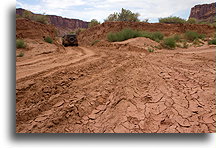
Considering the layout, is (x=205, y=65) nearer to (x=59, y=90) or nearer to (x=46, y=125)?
(x=59, y=90)

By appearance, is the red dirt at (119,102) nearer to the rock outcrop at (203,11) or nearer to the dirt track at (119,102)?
the dirt track at (119,102)

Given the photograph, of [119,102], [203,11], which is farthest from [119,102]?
[203,11]

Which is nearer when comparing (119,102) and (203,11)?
(119,102)

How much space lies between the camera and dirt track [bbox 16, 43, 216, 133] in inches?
70.9

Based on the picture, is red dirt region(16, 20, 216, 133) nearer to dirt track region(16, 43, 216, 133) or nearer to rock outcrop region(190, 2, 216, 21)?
dirt track region(16, 43, 216, 133)

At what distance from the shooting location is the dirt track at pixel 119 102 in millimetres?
1800

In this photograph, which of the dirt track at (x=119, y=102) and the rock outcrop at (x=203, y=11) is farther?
the rock outcrop at (x=203, y=11)

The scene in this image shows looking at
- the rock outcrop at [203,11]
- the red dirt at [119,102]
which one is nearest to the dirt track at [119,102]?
the red dirt at [119,102]

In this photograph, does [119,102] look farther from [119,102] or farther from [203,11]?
[203,11]

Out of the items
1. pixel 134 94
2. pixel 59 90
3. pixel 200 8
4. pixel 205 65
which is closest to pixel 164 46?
pixel 205 65

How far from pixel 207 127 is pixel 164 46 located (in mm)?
6775

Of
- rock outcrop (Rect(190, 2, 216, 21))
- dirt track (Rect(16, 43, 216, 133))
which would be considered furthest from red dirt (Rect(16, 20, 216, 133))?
rock outcrop (Rect(190, 2, 216, 21))

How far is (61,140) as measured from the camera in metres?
1.67

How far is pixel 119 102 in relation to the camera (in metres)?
2.18
